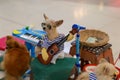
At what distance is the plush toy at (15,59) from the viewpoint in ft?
4.65

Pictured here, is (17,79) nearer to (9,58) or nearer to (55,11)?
(9,58)

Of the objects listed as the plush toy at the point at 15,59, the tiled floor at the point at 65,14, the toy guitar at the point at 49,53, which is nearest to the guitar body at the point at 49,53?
the toy guitar at the point at 49,53

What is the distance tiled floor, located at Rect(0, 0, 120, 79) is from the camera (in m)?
2.75

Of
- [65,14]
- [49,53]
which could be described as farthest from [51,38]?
[65,14]

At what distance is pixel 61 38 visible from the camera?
1318 mm

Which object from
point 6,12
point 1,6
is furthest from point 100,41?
point 1,6

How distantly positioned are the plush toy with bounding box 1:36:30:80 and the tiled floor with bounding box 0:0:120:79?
3.71ft

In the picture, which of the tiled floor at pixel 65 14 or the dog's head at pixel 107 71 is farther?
the tiled floor at pixel 65 14

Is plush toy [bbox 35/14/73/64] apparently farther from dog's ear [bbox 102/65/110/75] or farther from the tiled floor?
the tiled floor

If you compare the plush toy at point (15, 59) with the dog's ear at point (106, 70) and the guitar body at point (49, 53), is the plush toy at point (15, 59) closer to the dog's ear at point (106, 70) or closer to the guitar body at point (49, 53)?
the guitar body at point (49, 53)

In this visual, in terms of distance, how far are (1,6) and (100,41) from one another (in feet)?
7.74

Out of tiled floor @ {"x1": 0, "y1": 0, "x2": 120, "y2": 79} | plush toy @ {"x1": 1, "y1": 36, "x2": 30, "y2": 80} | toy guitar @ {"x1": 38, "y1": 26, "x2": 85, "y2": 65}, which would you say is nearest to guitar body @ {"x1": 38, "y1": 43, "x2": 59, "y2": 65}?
toy guitar @ {"x1": 38, "y1": 26, "x2": 85, "y2": 65}

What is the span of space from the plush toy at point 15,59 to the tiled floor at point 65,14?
44.6 inches

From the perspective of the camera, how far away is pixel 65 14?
3189mm
